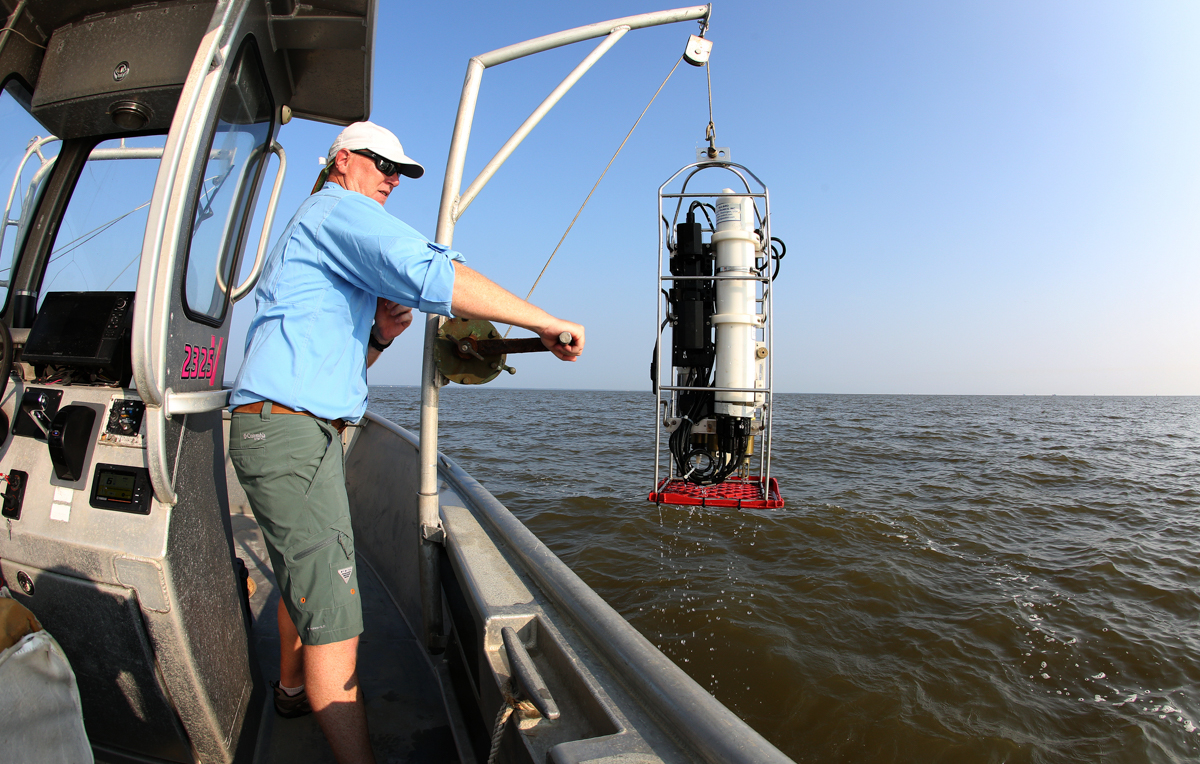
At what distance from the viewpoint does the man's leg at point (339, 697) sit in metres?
1.50

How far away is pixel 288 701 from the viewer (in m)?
1.86

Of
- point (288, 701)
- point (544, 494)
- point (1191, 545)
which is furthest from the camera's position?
point (544, 494)

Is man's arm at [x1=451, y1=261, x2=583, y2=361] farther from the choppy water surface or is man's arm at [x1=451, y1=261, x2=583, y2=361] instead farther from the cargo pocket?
the choppy water surface

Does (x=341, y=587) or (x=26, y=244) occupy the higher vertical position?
(x=26, y=244)

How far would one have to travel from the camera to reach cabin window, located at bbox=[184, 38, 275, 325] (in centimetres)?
167

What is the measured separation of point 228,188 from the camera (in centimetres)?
185

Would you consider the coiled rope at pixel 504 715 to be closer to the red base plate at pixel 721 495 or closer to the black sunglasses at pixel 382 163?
the black sunglasses at pixel 382 163

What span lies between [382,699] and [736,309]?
3.35 metres

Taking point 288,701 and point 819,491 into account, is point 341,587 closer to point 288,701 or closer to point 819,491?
point 288,701

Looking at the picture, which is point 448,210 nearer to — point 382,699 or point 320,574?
point 320,574

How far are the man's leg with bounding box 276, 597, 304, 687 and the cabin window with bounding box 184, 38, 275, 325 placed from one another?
1.02m

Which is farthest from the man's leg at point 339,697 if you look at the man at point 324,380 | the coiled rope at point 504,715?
the coiled rope at point 504,715

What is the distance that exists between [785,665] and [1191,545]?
6.11 metres

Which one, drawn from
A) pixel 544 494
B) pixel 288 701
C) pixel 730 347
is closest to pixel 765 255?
pixel 730 347
